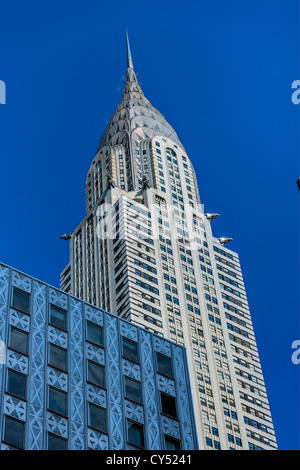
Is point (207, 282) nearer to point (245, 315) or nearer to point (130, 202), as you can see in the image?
point (245, 315)

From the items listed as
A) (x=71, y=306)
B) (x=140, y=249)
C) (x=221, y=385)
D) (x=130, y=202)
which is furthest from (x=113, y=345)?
(x=130, y=202)

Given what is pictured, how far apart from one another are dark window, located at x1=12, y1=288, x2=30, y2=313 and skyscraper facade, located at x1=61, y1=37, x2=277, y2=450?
258ft

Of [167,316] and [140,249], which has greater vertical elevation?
[140,249]

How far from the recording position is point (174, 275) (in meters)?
162

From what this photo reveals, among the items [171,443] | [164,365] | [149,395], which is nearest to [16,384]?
[149,395]

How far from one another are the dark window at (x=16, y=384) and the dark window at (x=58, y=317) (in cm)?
642

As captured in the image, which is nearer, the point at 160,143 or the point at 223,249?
the point at 223,249

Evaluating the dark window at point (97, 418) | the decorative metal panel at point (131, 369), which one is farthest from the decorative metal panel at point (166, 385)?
the dark window at point (97, 418)

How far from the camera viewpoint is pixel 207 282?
165750 millimetres

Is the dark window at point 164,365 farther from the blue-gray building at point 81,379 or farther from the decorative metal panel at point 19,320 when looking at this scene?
the decorative metal panel at point 19,320

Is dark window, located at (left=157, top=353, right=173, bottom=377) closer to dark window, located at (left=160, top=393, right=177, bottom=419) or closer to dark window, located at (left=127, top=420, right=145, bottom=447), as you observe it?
dark window, located at (left=160, top=393, right=177, bottom=419)

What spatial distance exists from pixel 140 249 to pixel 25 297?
99.3 m

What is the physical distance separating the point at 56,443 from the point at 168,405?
11.4m

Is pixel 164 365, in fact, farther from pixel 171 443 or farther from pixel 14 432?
pixel 14 432
